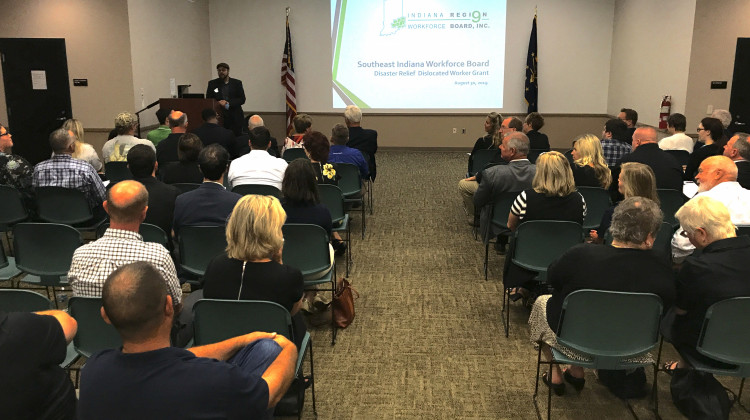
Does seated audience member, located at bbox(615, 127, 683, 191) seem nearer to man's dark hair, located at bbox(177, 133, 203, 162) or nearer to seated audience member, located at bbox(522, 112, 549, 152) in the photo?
seated audience member, located at bbox(522, 112, 549, 152)

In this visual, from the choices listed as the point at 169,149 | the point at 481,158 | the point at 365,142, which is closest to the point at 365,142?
the point at 365,142

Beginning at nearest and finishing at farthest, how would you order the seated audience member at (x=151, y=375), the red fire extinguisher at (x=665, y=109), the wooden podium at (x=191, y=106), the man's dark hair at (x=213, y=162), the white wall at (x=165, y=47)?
the seated audience member at (x=151, y=375), the man's dark hair at (x=213, y=162), the red fire extinguisher at (x=665, y=109), the white wall at (x=165, y=47), the wooden podium at (x=191, y=106)

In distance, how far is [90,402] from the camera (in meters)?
1.68

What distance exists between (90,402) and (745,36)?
9.89 metres

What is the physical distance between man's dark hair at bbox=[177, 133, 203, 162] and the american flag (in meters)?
7.09

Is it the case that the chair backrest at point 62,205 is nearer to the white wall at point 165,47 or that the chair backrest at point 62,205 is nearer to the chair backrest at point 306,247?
the chair backrest at point 306,247

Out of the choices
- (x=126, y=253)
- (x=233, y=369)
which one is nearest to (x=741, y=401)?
(x=233, y=369)

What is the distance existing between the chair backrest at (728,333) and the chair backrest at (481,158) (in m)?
4.58

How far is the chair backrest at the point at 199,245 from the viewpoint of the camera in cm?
397

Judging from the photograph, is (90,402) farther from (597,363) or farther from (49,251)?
(49,251)

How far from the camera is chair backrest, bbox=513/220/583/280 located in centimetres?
417

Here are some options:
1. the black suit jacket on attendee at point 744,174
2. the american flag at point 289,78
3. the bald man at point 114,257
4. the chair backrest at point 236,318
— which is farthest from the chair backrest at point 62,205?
the american flag at point 289,78

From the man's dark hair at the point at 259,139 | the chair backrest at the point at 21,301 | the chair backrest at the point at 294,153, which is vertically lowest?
the chair backrest at the point at 21,301

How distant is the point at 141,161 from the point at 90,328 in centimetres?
178
